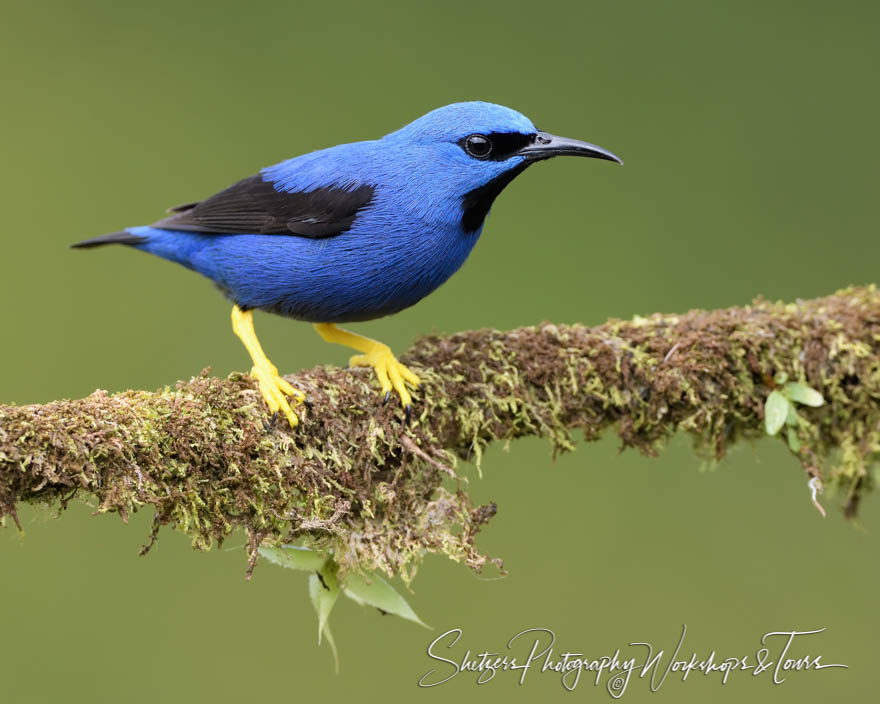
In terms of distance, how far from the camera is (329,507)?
2986 millimetres

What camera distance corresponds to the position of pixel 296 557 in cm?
293

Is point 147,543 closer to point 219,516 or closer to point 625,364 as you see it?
point 219,516

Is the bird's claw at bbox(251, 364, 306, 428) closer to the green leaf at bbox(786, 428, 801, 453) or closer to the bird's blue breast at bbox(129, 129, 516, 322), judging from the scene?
the bird's blue breast at bbox(129, 129, 516, 322)

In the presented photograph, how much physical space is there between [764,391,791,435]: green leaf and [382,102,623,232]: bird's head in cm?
123

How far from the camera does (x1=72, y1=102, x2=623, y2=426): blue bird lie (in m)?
3.66

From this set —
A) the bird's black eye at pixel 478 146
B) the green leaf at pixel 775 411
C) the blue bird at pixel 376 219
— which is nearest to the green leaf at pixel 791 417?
the green leaf at pixel 775 411

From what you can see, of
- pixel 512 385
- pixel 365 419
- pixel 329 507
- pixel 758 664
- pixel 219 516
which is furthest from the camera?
pixel 758 664

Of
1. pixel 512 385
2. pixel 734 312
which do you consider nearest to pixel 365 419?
pixel 512 385

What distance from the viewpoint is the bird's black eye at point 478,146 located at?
3.76 meters

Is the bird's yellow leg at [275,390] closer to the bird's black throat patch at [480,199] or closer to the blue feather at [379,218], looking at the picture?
the blue feather at [379,218]

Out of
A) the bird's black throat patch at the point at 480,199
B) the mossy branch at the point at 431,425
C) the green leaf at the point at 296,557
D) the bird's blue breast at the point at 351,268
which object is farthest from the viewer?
the bird's black throat patch at the point at 480,199

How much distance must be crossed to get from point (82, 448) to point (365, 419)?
0.96 m

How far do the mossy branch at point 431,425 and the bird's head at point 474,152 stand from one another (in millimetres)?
575

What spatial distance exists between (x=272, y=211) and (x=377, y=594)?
1704 mm
